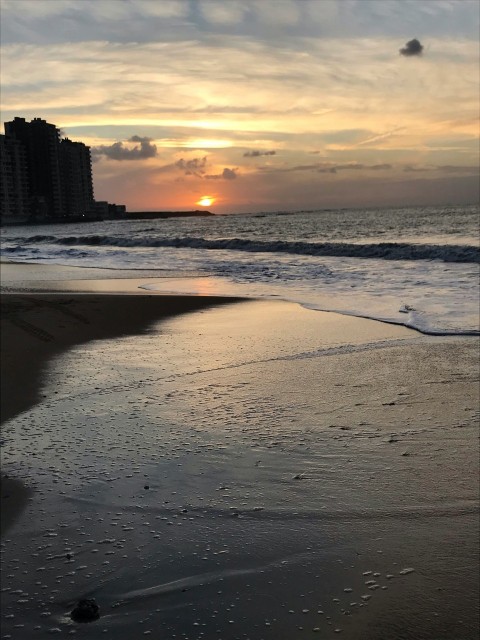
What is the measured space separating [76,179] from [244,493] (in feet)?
557

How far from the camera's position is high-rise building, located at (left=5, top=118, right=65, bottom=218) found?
487 ft

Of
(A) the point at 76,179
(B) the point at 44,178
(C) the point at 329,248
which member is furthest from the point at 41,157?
(C) the point at 329,248

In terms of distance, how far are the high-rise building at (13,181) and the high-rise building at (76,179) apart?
682 inches

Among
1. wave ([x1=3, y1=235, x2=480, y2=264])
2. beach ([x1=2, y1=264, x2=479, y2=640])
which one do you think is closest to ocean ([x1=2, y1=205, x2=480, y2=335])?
wave ([x1=3, y1=235, x2=480, y2=264])

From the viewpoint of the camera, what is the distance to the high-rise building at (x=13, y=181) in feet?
436

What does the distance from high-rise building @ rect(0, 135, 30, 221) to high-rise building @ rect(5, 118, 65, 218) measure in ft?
24.7

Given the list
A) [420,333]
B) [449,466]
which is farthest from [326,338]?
[449,466]

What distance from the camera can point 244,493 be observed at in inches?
128

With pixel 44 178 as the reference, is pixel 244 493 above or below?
below

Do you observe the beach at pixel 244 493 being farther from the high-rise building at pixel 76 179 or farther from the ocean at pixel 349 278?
the high-rise building at pixel 76 179

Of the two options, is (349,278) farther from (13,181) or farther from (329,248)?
(13,181)

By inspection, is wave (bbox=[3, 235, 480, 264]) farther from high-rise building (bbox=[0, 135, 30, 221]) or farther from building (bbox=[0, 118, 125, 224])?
high-rise building (bbox=[0, 135, 30, 221])

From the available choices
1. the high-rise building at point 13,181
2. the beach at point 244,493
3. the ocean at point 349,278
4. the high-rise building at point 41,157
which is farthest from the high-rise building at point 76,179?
the beach at point 244,493

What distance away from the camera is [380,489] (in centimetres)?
325
